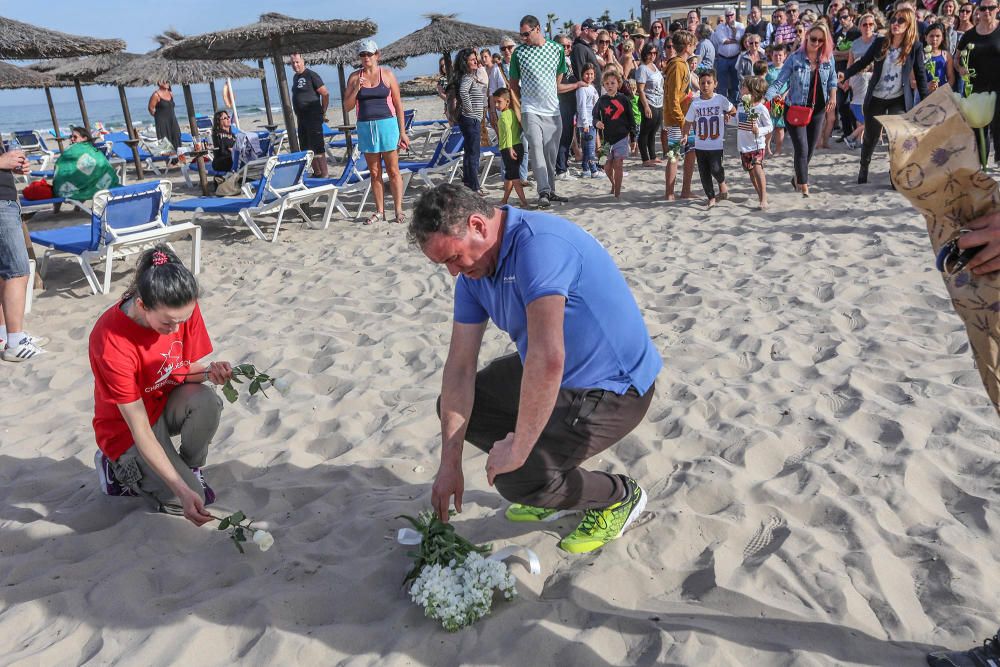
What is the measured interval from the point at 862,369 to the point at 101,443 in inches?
134

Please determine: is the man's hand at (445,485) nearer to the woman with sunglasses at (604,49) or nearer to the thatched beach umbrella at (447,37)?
the woman with sunglasses at (604,49)

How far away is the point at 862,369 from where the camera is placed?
146 inches

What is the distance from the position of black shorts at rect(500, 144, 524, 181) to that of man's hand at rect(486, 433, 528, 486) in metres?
6.31

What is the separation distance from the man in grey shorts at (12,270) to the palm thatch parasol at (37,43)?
5135mm

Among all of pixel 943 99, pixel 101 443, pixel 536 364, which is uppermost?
pixel 943 99

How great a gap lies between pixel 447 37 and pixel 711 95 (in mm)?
7057

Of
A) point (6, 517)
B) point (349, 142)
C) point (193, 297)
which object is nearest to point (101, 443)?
point (6, 517)

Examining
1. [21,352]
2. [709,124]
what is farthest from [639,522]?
[709,124]

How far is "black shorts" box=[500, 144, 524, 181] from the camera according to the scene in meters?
8.20

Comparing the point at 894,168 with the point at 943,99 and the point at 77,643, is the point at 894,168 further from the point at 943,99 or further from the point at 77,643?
the point at 77,643

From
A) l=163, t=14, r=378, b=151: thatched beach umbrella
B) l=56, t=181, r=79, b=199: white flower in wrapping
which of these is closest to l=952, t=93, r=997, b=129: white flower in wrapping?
l=56, t=181, r=79, b=199: white flower in wrapping

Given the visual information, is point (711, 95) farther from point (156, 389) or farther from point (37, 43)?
point (37, 43)

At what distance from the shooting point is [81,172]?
7945mm

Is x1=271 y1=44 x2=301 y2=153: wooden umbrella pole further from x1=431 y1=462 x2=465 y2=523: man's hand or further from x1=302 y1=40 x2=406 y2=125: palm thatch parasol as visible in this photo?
x1=431 y1=462 x2=465 y2=523: man's hand
